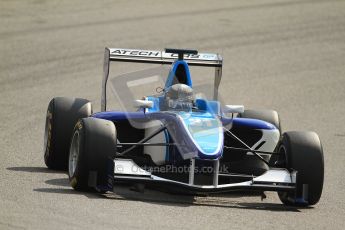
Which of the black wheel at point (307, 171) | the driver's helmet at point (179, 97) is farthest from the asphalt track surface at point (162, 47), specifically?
the driver's helmet at point (179, 97)

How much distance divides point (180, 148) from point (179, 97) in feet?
4.00

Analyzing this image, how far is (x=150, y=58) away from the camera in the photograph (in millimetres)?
13320

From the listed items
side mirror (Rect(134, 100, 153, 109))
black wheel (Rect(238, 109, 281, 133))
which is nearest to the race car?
side mirror (Rect(134, 100, 153, 109))

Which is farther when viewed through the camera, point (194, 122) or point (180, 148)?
point (194, 122)

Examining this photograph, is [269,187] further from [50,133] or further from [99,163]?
[50,133]

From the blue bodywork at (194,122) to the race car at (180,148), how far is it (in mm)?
11

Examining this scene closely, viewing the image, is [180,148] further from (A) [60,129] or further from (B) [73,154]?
(A) [60,129]

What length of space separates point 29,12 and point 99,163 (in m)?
14.3

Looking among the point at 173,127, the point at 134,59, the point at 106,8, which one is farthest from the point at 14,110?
the point at 106,8

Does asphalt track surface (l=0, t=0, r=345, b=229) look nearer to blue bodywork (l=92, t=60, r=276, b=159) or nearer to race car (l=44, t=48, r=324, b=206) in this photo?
race car (l=44, t=48, r=324, b=206)

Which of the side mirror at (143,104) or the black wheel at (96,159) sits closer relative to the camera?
the black wheel at (96,159)

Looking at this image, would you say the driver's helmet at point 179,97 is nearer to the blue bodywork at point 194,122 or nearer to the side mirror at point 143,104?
the blue bodywork at point 194,122

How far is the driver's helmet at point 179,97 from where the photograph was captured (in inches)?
472

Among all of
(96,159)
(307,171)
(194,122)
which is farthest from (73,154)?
(307,171)
